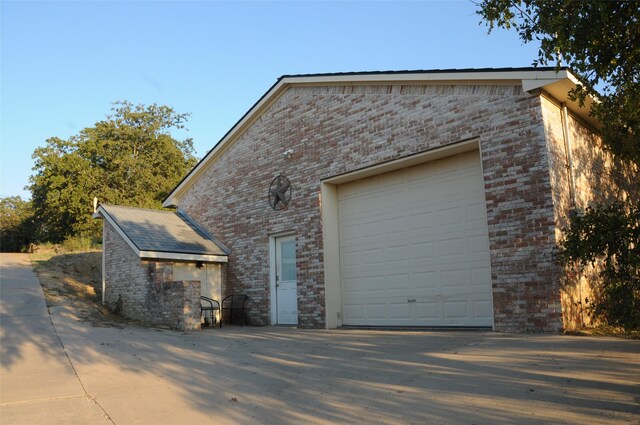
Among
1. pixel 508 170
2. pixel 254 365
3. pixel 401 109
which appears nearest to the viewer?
pixel 254 365

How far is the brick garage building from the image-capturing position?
30.6ft

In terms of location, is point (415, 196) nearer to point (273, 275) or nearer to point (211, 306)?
point (273, 275)

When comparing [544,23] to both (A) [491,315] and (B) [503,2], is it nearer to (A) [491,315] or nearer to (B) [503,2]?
(B) [503,2]

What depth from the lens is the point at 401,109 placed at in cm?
1146

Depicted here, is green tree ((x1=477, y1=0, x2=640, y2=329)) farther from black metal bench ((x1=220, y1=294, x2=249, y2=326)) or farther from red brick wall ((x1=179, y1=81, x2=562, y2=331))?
black metal bench ((x1=220, y1=294, x2=249, y2=326))

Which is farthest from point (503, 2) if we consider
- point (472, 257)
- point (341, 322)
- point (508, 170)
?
point (341, 322)

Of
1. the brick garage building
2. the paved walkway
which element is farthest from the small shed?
the paved walkway

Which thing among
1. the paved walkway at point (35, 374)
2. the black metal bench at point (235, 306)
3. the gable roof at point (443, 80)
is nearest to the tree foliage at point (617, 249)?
the gable roof at point (443, 80)

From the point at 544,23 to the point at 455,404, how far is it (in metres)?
4.28

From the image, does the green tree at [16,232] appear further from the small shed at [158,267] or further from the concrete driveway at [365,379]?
the concrete driveway at [365,379]

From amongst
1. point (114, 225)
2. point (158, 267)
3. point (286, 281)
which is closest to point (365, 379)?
point (286, 281)

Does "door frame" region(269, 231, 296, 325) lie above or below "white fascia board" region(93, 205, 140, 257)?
below

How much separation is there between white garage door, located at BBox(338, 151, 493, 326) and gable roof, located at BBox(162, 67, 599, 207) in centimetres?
159

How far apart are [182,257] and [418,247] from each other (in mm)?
6871
